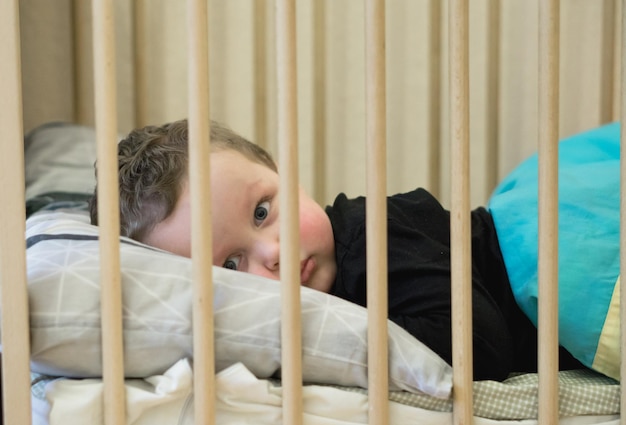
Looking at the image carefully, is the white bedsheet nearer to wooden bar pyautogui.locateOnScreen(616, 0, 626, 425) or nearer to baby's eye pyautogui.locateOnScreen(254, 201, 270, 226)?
wooden bar pyautogui.locateOnScreen(616, 0, 626, 425)

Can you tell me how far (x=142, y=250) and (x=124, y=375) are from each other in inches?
4.3

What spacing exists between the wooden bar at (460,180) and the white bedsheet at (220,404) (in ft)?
0.28

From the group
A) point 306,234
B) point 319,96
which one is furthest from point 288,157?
point 319,96

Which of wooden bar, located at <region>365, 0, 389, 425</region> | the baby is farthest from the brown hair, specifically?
wooden bar, located at <region>365, 0, 389, 425</region>

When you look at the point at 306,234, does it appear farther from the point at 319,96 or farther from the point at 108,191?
the point at 319,96

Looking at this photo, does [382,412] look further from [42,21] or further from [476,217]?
[42,21]

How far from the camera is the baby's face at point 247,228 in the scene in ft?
2.74

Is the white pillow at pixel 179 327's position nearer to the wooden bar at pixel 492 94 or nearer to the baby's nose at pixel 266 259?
the baby's nose at pixel 266 259

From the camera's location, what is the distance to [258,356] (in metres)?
0.67

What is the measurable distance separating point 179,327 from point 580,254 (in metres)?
0.38

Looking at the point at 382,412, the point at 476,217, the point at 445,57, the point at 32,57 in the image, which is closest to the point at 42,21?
the point at 32,57

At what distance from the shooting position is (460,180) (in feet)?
2.10

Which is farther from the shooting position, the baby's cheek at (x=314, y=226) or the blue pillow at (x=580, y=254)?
the baby's cheek at (x=314, y=226)

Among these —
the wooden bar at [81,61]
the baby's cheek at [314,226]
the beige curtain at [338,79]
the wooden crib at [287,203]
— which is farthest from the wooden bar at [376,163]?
the wooden bar at [81,61]
